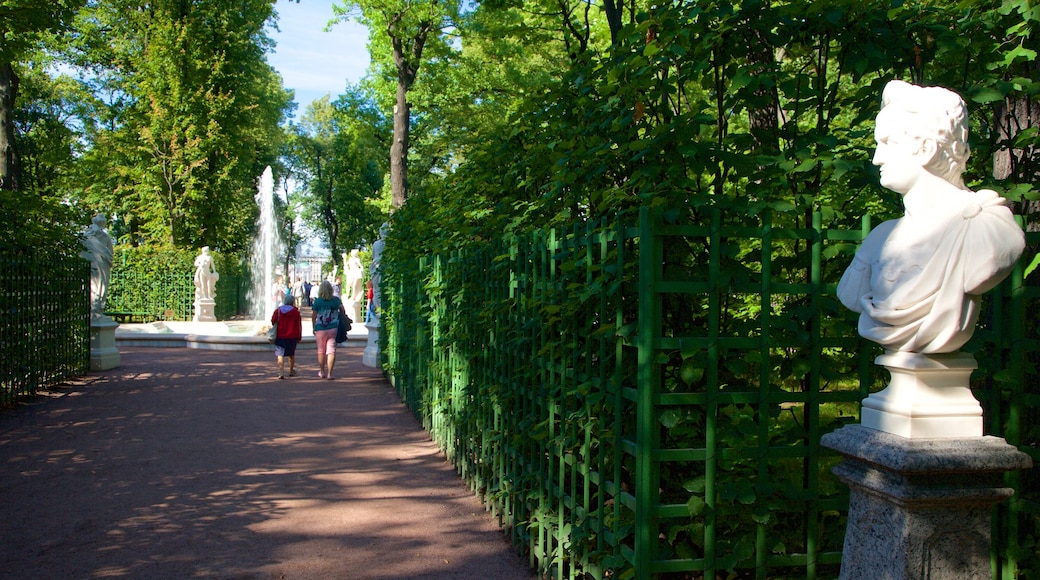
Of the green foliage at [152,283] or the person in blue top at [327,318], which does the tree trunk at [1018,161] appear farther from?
the green foliage at [152,283]

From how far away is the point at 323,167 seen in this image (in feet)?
209

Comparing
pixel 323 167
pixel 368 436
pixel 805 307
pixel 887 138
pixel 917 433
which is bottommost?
pixel 368 436

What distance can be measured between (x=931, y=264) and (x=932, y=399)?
42 centimetres

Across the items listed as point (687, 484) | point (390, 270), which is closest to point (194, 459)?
point (390, 270)

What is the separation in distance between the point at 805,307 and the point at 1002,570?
141 centimetres

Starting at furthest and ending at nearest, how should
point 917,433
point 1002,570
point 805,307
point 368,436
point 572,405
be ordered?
point 368,436 < point 572,405 < point 1002,570 < point 805,307 < point 917,433

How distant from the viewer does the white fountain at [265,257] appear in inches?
1540

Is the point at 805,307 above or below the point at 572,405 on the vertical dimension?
above

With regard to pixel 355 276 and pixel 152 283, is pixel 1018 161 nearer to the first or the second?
pixel 355 276

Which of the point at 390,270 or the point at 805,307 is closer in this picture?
the point at 805,307

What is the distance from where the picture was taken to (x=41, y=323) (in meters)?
12.1

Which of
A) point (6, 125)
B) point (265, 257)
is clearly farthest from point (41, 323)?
point (265, 257)

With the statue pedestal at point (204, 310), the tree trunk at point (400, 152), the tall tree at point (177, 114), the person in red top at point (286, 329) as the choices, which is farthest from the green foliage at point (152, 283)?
the person in red top at point (286, 329)

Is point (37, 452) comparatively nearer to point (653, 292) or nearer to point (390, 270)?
point (390, 270)
